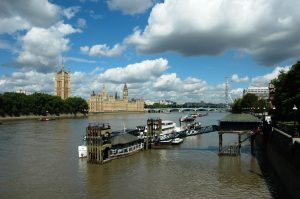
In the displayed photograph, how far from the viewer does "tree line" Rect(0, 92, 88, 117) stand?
14638 cm

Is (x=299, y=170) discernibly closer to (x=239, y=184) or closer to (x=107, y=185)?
(x=239, y=184)

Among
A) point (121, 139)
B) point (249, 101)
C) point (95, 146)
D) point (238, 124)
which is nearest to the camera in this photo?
point (95, 146)

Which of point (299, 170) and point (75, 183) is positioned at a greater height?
point (299, 170)

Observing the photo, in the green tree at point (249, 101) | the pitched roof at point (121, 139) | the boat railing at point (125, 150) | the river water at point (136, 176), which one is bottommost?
the river water at point (136, 176)

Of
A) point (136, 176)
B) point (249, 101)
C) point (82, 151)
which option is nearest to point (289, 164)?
point (136, 176)

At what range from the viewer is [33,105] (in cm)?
16288

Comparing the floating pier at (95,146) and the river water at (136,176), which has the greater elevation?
the floating pier at (95,146)

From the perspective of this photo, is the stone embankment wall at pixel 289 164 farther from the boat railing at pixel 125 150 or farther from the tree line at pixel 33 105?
the tree line at pixel 33 105

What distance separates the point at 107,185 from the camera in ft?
100

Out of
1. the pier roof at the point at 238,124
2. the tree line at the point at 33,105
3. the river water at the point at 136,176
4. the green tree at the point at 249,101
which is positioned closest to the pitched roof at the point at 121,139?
the river water at the point at 136,176

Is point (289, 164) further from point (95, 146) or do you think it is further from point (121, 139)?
point (121, 139)

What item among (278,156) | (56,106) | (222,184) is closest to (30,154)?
(222,184)

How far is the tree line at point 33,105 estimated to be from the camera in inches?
5763

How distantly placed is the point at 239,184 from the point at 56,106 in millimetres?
155774
